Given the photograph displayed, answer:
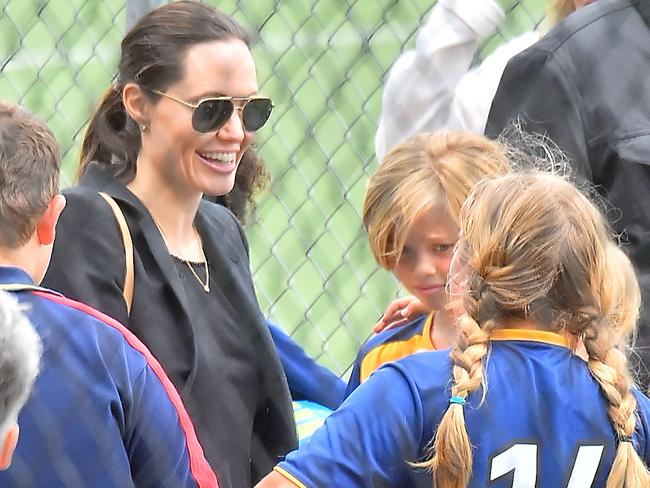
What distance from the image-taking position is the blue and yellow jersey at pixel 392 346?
2.49 meters

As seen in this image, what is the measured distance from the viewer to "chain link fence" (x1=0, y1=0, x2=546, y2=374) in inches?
247

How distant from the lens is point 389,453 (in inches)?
70.4

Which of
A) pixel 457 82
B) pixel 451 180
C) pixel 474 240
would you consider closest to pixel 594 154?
pixel 451 180

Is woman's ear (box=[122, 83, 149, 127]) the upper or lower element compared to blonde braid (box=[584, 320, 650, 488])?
upper

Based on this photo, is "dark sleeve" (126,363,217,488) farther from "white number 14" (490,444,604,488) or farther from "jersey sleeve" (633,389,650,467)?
"jersey sleeve" (633,389,650,467)

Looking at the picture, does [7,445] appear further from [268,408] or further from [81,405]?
[268,408]

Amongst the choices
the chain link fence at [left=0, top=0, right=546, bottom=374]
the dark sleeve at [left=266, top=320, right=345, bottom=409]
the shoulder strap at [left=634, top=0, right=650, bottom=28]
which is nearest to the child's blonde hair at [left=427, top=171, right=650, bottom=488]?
the shoulder strap at [left=634, top=0, right=650, bottom=28]

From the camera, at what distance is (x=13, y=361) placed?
1.47 meters

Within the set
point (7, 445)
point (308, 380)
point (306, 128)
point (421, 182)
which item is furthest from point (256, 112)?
point (306, 128)

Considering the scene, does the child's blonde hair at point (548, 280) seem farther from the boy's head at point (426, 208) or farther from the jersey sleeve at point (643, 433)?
the boy's head at point (426, 208)

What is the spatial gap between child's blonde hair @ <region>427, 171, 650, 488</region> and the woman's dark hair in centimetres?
87

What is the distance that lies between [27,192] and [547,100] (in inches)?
36.1

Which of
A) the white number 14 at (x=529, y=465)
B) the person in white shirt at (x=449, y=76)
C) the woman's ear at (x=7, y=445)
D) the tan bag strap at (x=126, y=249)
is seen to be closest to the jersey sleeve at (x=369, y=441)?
the white number 14 at (x=529, y=465)

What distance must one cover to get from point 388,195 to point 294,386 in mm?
705
